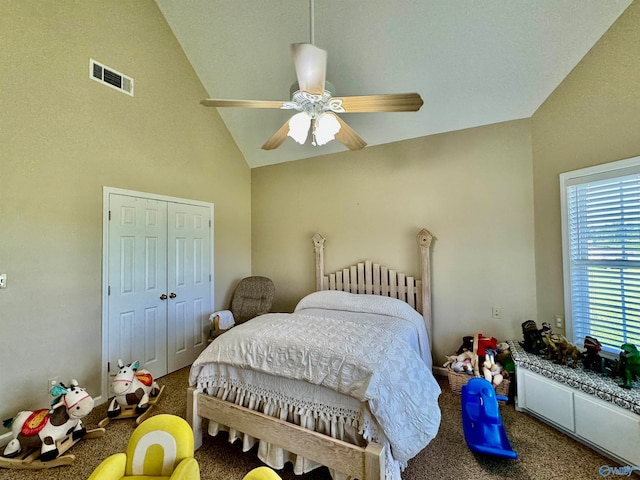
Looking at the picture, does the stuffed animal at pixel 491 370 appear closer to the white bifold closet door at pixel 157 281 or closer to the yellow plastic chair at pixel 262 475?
the yellow plastic chair at pixel 262 475

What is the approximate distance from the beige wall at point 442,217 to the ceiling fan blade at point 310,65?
6.38 ft

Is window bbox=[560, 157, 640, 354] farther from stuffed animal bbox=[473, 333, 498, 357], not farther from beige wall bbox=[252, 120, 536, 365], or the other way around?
stuffed animal bbox=[473, 333, 498, 357]

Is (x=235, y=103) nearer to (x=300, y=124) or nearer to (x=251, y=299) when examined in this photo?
(x=300, y=124)

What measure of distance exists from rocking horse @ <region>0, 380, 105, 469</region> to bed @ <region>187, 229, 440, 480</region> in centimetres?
86

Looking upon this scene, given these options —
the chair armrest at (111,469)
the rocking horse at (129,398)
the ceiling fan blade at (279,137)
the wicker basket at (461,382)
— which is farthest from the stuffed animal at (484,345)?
the rocking horse at (129,398)

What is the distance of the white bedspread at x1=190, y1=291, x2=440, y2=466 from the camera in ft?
4.68

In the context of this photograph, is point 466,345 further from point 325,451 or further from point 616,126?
point 616,126

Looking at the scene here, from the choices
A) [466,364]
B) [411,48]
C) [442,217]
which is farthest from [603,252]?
[411,48]

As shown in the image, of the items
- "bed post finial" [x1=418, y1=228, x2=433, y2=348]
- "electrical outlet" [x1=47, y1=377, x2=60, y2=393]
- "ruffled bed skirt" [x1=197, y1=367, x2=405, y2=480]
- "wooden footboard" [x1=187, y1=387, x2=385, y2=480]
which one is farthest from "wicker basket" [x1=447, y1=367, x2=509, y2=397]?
"electrical outlet" [x1=47, y1=377, x2=60, y2=393]

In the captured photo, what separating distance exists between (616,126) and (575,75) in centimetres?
59

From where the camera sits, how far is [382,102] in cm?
174

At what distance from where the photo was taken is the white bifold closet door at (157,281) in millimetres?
2738

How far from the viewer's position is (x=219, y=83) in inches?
135

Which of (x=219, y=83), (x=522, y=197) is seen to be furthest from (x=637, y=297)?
(x=219, y=83)
